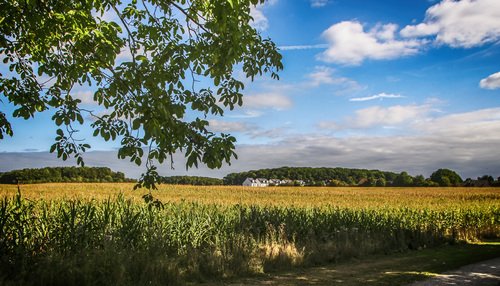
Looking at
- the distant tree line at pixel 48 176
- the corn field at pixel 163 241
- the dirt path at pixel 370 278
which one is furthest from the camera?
the distant tree line at pixel 48 176

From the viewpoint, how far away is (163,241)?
10.5m

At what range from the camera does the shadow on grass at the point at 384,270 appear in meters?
10.0

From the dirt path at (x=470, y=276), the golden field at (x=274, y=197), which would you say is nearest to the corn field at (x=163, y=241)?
the dirt path at (x=470, y=276)

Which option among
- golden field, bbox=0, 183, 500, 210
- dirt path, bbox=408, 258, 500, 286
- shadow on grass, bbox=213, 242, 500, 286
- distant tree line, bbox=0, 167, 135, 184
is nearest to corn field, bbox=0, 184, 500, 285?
shadow on grass, bbox=213, 242, 500, 286

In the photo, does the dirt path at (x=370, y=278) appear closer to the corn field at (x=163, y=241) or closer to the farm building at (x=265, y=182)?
the corn field at (x=163, y=241)

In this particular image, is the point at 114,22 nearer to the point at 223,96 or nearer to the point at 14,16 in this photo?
the point at 14,16

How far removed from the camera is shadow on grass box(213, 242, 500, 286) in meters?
10.0

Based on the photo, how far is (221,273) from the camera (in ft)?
34.0

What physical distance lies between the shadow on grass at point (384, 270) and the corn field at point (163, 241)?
0.71 m

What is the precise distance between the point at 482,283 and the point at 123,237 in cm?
947

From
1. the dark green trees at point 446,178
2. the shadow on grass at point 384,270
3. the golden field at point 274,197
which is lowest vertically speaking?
the shadow on grass at point 384,270

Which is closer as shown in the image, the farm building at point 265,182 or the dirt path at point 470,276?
the dirt path at point 470,276

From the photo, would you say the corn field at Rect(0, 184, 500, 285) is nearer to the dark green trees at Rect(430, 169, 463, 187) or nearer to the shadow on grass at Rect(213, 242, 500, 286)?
the shadow on grass at Rect(213, 242, 500, 286)

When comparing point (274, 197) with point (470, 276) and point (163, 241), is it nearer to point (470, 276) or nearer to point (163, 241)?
point (470, 276)
